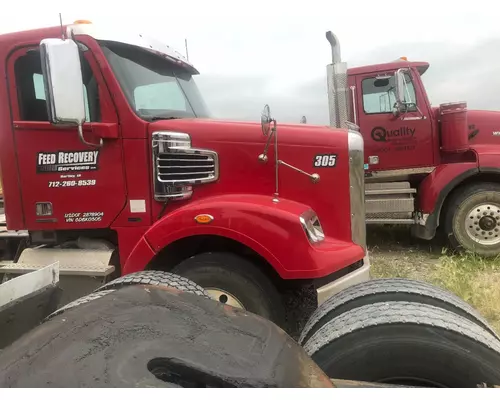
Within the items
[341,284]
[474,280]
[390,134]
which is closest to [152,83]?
[341,284]

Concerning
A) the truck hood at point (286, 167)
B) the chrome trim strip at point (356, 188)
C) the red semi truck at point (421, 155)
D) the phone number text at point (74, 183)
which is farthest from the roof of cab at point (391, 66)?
the phone number text at point (74, 183)

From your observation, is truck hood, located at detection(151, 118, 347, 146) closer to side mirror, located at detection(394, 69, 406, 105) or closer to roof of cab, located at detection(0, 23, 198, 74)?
roof of cab, located at detection(0, 23, 198, 74)

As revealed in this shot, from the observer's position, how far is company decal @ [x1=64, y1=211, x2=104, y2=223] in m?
3.29

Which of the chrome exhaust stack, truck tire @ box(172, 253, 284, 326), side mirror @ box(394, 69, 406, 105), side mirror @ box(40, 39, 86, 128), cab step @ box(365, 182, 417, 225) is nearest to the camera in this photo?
side mirror @ box(40, 39, 86, 128)

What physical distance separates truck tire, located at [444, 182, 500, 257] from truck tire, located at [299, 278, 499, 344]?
4.69 meters

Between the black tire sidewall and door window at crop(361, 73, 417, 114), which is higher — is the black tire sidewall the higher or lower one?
the lower one

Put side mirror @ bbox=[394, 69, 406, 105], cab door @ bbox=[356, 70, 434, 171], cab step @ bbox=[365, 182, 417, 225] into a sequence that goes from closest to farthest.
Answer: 1. side mirror @ bbox=[394, 69, 406, 105]
2. cab step @ bbox=[365, 182, 417, 225]
3. cab door @ bbox=[356, 70, 434, 171]

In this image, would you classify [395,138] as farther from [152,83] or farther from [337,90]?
[152,83]

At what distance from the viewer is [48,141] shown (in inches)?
127

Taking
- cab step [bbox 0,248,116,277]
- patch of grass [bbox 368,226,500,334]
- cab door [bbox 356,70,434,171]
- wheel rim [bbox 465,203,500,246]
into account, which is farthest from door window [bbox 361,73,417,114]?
cab step [bbox 0,248,116,277]

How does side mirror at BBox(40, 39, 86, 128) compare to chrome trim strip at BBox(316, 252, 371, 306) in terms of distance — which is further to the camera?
chrome trim strip at BBox(316, 252, 371, 306)

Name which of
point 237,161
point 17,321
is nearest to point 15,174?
point 17,321

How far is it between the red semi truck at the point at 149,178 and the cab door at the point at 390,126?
3.73 meters

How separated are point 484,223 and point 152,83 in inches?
197
